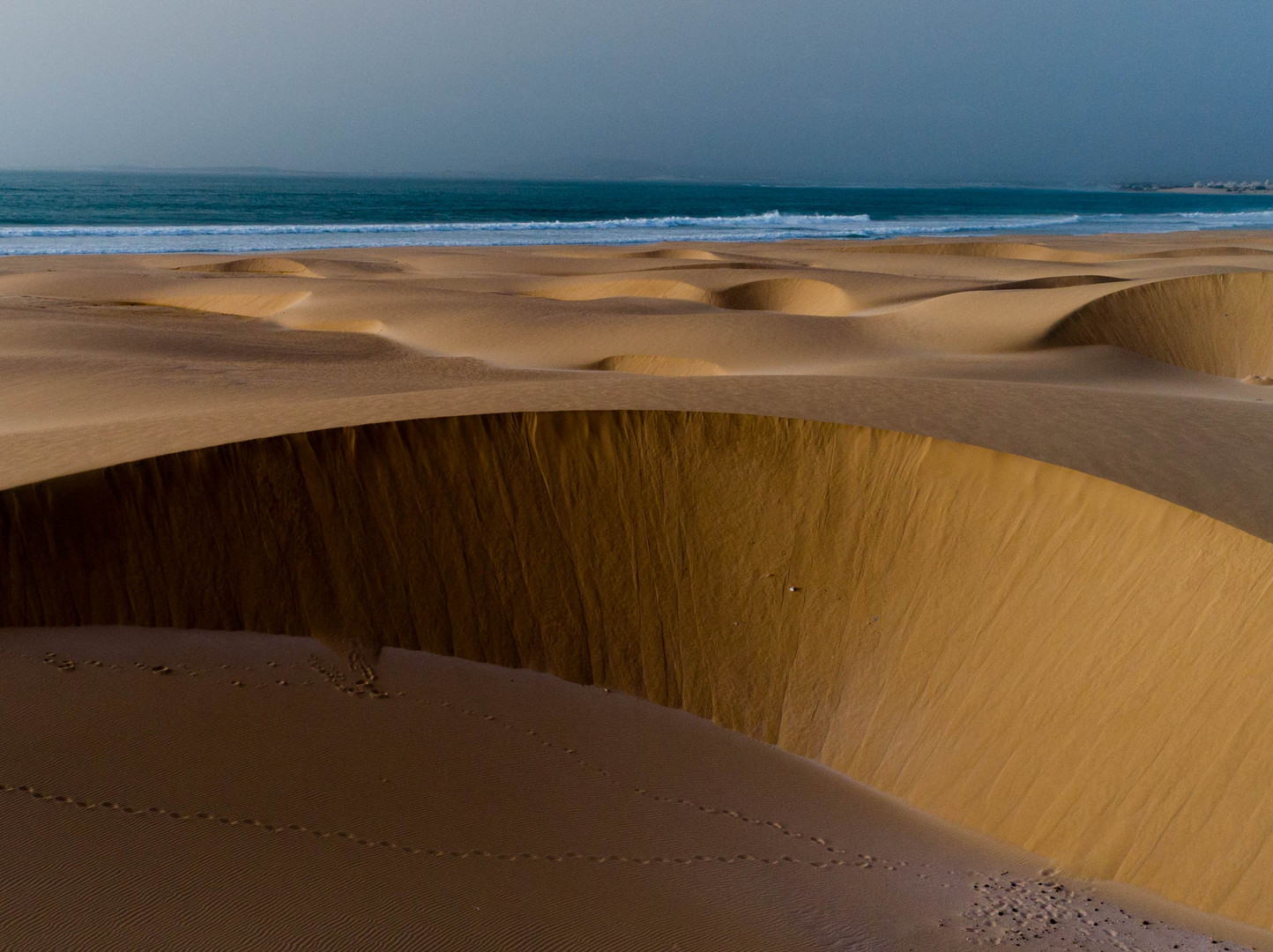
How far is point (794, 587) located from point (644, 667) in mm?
1299

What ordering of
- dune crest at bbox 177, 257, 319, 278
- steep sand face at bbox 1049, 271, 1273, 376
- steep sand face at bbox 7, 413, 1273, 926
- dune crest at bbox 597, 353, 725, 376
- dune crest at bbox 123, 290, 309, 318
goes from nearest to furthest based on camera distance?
steep sand face at bbox 7, 413, 1273, 926, dune crest at bbox 597, 353, 725, 376, steep sand face at bbox 1049, 271, 1273, 376, dune crest at bbox 123, 290, 309, 318, dune crest at bbox 177, 257, 319, 278

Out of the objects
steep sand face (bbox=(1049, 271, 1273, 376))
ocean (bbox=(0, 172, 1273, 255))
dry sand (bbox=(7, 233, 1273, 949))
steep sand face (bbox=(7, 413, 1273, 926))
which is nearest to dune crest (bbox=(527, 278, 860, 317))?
steep sand face (bbox=(1049, 271, 1273, 376))

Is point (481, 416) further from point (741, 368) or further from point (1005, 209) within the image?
point (1005, 209)

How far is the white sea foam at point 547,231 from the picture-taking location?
4053 cm

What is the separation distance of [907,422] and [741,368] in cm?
774

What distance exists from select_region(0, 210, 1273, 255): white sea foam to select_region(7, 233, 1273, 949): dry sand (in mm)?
33038

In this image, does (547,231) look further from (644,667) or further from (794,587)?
(644,667)

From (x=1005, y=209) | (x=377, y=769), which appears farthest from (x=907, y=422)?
(x=1005, y=209)

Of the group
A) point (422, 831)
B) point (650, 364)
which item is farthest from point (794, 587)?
point (650, 364)

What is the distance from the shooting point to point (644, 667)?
7.43 meters

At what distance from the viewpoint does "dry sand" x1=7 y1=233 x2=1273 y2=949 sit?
4219 millimetres

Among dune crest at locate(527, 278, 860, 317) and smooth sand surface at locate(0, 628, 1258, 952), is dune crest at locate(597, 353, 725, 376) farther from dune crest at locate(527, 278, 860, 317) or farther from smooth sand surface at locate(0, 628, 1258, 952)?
smooth sand surface at locate(0, 628, 1258, 952)

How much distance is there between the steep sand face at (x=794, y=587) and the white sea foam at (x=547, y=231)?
111 ft

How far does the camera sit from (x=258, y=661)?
6.26 metres
